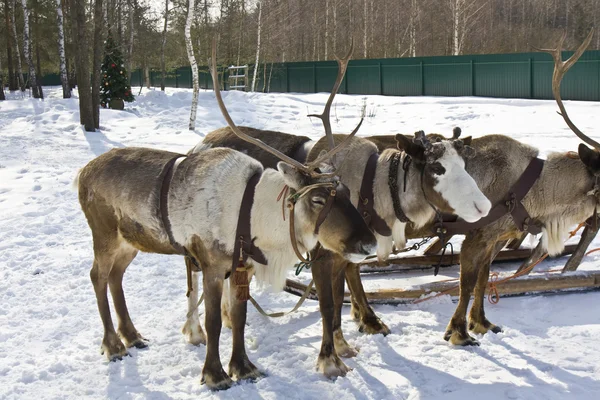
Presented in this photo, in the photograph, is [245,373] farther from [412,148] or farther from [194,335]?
[412,148]

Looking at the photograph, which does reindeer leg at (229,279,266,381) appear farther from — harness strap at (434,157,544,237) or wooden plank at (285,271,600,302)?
harness strap at (434,157,544,237)

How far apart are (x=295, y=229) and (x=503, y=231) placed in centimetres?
195

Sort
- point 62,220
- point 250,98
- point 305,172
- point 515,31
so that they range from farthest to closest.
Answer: point 515,31
point 250,98
point 62,220
point 305,172

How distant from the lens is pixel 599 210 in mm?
5289

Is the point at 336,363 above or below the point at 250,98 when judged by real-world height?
below

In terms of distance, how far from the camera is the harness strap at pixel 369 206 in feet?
16.6

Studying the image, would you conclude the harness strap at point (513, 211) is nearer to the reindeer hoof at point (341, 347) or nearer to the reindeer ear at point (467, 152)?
the reindeer ear at point (467, 152)

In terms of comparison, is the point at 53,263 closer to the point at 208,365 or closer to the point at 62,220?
the point at 62,220

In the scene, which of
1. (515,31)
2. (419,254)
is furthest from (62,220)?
(515,31)

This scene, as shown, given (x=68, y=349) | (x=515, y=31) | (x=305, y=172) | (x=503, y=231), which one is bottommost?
(x=68, y=349)

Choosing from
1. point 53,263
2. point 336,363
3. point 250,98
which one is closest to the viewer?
point 336,363

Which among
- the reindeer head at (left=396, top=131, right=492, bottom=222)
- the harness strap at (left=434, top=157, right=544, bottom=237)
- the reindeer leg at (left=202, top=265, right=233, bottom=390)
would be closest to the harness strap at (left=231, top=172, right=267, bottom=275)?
the reindeer leg at (left=202, top=265, right=233, bottom=390)

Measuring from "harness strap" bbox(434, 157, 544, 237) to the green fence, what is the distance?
17792 mm

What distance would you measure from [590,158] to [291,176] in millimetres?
2570
